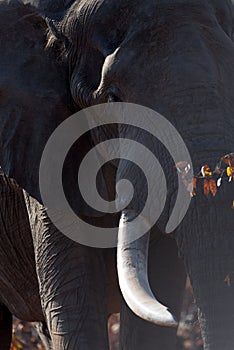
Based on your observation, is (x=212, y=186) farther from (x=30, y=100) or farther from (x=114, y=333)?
(x=114, y=333)

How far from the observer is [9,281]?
7.75m

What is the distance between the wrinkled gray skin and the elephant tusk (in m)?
0.11

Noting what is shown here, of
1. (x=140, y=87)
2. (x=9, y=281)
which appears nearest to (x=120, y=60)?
(x=140, y=87)

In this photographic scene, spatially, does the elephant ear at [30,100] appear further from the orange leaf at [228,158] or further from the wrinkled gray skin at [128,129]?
the orange leaf at [228,158]

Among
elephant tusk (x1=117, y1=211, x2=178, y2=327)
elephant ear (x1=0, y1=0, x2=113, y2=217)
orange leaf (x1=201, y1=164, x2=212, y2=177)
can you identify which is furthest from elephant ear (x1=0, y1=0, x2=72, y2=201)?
orange leaf (x1=201, y1=164, x2=212, y2=177)

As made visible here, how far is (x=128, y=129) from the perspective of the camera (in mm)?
6379

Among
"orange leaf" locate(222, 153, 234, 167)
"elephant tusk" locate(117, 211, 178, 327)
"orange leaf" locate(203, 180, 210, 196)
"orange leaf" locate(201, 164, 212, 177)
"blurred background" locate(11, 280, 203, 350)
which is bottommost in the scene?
"blurred background" locate(11, 280, 203, 350)

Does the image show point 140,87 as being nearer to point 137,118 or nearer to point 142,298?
point 137,118

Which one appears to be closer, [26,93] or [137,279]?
[137,279]

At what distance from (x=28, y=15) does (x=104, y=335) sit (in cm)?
142

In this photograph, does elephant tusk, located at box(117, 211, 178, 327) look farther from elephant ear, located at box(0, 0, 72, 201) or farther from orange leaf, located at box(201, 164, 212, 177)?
elephant ear, located at box(0, 0, 72, 201)

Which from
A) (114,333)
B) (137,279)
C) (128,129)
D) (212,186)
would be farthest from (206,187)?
(114,333)

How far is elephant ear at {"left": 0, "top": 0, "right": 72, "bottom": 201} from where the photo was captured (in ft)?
22.1

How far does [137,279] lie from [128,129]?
710 millimetres
